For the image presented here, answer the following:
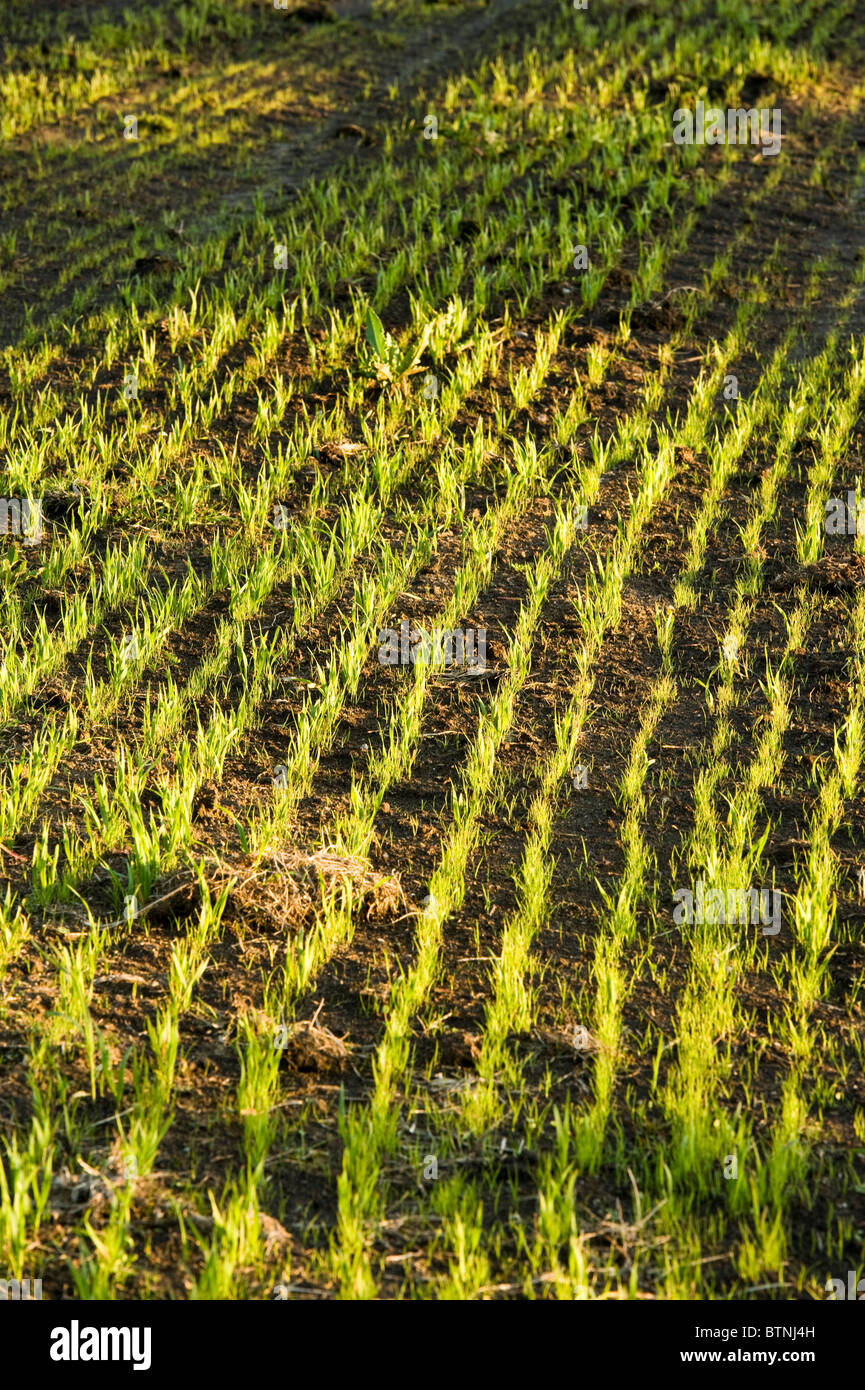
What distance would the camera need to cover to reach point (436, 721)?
432 centimetres

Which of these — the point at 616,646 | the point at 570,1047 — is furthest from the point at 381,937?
the point at 616,646

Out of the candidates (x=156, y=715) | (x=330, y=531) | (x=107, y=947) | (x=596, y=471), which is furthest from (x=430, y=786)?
(x=596, y=471)

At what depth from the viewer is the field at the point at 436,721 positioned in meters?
2.68

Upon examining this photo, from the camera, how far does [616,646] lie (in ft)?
15.5

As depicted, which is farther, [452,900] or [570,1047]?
[452,900]

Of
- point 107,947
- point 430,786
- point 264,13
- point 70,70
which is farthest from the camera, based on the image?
point 264,13

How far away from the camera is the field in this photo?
2676mm

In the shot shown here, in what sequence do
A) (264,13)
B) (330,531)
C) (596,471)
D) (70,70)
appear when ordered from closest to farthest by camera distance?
(330,531)
(596,471)
(70,70)
(264,13)

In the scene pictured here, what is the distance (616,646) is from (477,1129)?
2255 millimetres

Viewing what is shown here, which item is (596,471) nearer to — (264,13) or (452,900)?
(452,900)

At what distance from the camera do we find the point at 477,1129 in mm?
2812
